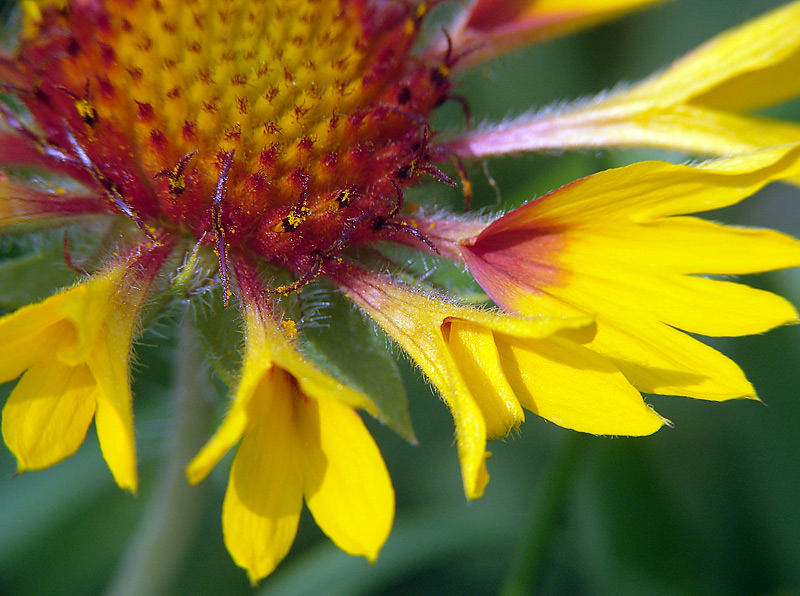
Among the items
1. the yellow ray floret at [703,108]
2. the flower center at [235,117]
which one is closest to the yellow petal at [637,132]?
the yellow ray floret at [703,108]

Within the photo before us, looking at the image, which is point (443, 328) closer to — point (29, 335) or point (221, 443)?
point (221, 443)

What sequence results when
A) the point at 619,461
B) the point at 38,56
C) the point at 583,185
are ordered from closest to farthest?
the point at 583,185 → the point at 38,56 → the point at 619,461

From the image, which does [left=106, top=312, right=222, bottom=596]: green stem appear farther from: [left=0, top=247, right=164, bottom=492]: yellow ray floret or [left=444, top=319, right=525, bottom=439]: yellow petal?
[left=444, top=319, right=525, bottom=439]: yellow petal

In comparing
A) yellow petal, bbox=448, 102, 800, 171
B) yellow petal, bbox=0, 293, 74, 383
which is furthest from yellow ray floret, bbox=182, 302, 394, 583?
yellow petal, bbox=448, 102, 800, 171

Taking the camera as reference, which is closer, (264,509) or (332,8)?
(264,509)

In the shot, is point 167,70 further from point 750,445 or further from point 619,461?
point 750,445

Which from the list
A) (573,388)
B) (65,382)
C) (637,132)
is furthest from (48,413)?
(637,132)

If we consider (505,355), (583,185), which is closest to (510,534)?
(505,355)
